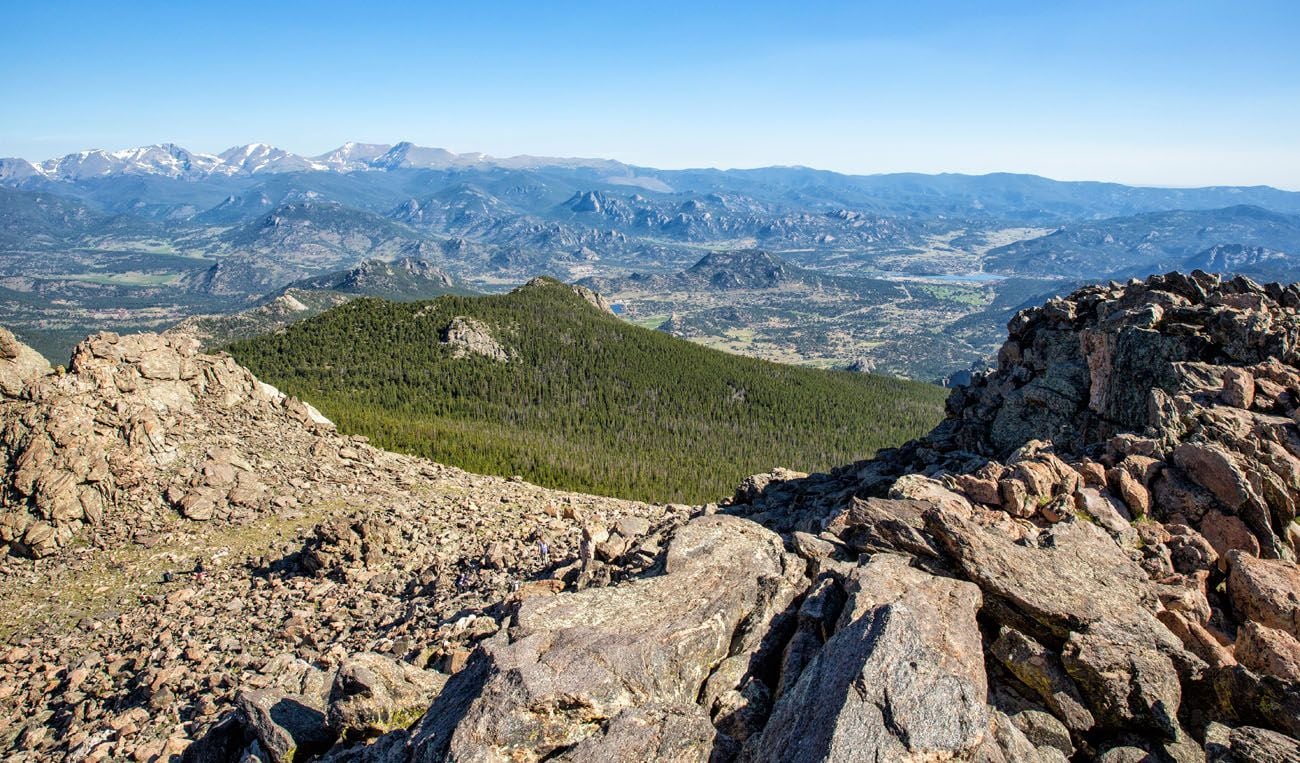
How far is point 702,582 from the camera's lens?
19.6 metres

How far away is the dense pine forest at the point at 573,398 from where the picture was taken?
81.8 metres

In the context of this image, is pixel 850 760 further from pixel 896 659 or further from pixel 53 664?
pixel 53 664

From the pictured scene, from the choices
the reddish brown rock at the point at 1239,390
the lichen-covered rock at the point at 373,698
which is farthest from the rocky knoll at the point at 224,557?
the reddish brown rock at the point at 1239,390

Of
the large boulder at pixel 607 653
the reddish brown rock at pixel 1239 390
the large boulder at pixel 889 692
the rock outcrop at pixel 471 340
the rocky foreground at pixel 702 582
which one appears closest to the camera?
the large boulder at pixel 889 692

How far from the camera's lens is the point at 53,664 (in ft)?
88.1

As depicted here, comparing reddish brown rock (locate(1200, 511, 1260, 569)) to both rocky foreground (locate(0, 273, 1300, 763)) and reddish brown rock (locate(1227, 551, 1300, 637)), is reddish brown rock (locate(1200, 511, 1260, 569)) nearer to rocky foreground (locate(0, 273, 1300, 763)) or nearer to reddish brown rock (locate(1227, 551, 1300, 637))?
rocky foreground (locate(0, 273, 1300, 763))

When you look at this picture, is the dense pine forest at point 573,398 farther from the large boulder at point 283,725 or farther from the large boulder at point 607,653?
the large boulder at point 607,653

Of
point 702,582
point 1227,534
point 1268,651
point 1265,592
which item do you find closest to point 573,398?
point 702,582

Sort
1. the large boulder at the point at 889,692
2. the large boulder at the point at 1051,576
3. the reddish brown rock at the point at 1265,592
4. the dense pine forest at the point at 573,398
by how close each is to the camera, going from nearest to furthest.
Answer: the large boulder at the point at 889,692
the large boulder at the point at 1051,576
the reddish brown rock at the point at 1265,592
the dense pine forest at the point at 573,398

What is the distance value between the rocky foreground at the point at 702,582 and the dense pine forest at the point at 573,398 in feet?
94.5

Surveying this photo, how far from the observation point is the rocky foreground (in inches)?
550

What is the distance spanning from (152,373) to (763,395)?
107362 mm

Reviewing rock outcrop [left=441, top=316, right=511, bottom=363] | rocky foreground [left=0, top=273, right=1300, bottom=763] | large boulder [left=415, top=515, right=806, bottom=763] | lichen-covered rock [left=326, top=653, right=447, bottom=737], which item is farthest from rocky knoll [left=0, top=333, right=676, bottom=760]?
rock outcrop [left=441, top=316, right=511, bottom=363]

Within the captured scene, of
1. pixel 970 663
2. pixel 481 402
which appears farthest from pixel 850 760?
pixel 481 402
